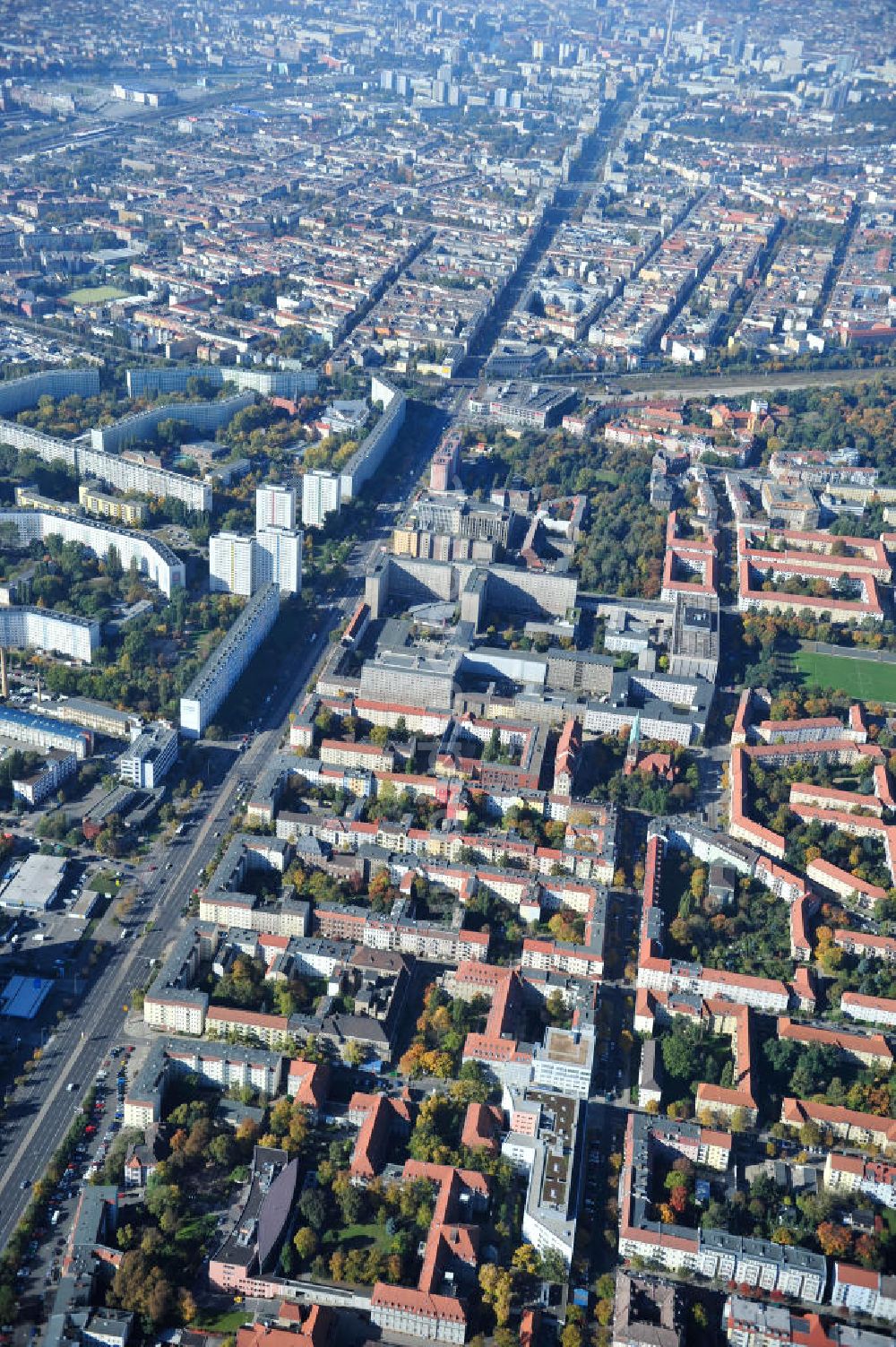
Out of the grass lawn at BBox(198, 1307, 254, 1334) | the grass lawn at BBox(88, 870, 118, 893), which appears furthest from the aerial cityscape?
the grass lawn at BBox(88, 870, 118, 893)

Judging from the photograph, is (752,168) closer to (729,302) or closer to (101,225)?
(729,302)

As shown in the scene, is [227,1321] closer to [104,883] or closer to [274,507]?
[104,883]

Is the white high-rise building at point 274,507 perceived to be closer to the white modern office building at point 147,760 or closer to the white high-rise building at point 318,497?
the white high-rise building at point 318,497

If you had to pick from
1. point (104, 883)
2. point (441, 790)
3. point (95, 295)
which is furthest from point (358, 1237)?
point (95, 295)

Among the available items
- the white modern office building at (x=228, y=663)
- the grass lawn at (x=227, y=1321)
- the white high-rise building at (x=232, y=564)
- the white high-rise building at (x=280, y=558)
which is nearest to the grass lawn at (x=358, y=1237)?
the grass lawn at (x=227, y=1321)

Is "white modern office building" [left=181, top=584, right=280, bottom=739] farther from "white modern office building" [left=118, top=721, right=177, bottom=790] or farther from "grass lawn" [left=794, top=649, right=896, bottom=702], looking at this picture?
"grass lawn" [left=794, top=649, right=896, bottom=702]
